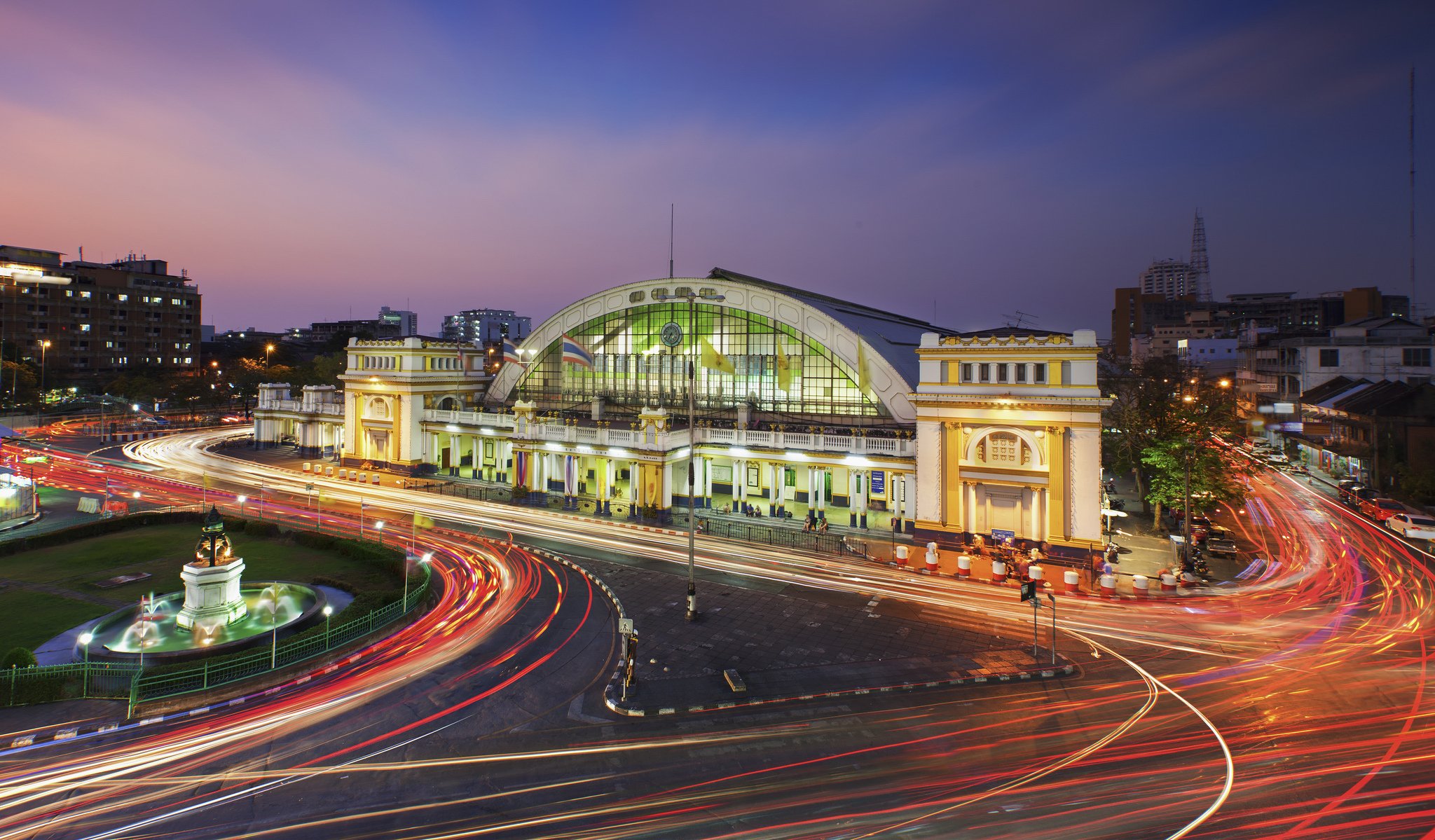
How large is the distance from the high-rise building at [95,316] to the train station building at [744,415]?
84.0 m

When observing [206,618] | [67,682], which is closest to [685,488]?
[206,618]

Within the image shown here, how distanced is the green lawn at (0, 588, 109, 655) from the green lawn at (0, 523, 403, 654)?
3cm

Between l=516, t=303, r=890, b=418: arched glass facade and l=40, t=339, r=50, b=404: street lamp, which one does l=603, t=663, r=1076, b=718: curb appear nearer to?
l=516, t=303, r=890, b=418: arched glass facade

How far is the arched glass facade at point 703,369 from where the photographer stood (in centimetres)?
5206

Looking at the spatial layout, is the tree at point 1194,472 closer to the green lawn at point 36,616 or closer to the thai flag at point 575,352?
the thai flag at point 575,352

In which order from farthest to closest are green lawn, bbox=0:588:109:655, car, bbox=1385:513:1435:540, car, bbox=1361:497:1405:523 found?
car, bbox=1361:497:1405:523, car, bbox=1385:513:1435:540, green lawn, bbox=0:588:109:655

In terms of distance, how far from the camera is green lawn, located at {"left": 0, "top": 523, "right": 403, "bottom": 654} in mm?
25375

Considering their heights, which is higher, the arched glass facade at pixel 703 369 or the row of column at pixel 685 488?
the arched glass facade at pixel 703 369

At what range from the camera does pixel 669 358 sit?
193ft

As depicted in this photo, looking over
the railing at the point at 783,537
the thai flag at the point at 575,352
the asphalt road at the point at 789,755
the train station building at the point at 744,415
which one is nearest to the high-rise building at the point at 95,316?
the train station building at the point at 744,415

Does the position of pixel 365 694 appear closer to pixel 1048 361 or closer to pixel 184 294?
pixel 1048 361

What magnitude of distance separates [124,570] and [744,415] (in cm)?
3770

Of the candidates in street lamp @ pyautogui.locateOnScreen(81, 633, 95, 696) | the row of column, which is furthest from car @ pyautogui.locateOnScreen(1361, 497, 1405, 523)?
street lamp @ pyautogui.locateOnScreen(81, 633, 95, 696)

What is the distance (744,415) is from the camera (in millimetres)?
50375
